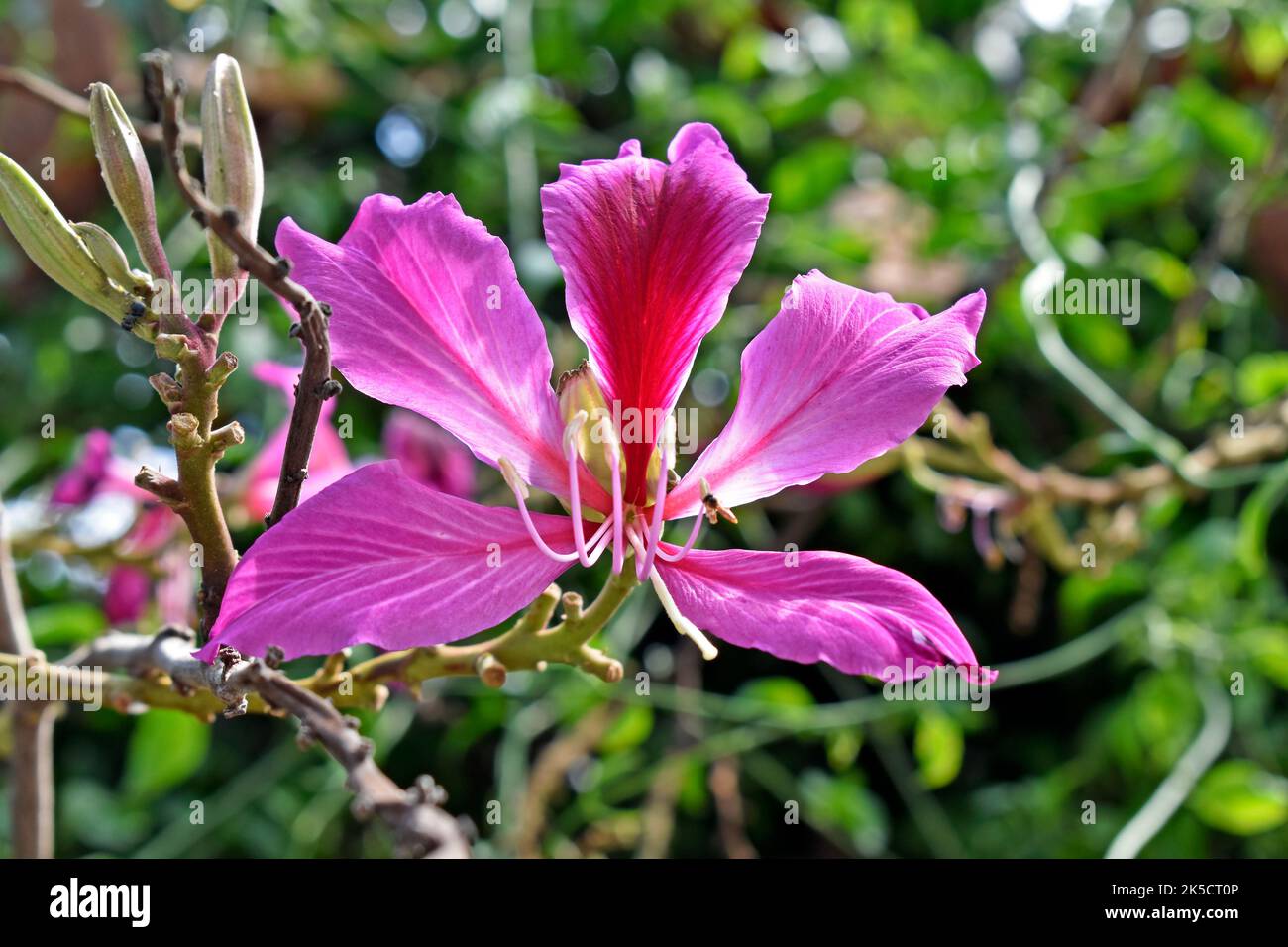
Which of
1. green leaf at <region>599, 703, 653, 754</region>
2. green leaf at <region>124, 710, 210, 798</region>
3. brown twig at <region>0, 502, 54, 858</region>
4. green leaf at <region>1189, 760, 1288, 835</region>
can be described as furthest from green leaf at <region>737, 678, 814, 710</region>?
brown twig at <region>0, 502, 54, 858</region>

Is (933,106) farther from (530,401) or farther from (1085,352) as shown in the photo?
(530,401)

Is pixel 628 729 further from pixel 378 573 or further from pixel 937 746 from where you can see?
pixel 378 573

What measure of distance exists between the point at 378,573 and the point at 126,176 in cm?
A: 13

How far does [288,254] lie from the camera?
0.33 metres

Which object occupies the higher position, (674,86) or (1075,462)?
(674,86)

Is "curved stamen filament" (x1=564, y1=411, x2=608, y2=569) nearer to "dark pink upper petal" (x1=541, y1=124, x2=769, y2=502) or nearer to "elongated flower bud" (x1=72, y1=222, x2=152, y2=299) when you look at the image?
"dark pink upper petal" (x1=541, y1=124, x2=769, y2=502)

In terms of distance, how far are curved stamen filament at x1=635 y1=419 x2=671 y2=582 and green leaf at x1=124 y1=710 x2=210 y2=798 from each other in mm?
722

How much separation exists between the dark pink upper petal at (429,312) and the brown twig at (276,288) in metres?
0.03

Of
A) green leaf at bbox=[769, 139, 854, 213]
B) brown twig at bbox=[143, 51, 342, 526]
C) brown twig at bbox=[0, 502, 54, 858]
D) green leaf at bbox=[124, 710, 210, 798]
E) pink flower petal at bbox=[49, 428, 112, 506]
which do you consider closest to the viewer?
brown twig at bbox=[143, 51, 342, 526]

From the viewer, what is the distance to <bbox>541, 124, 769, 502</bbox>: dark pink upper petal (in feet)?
1.20

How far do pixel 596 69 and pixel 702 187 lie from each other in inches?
43.2
